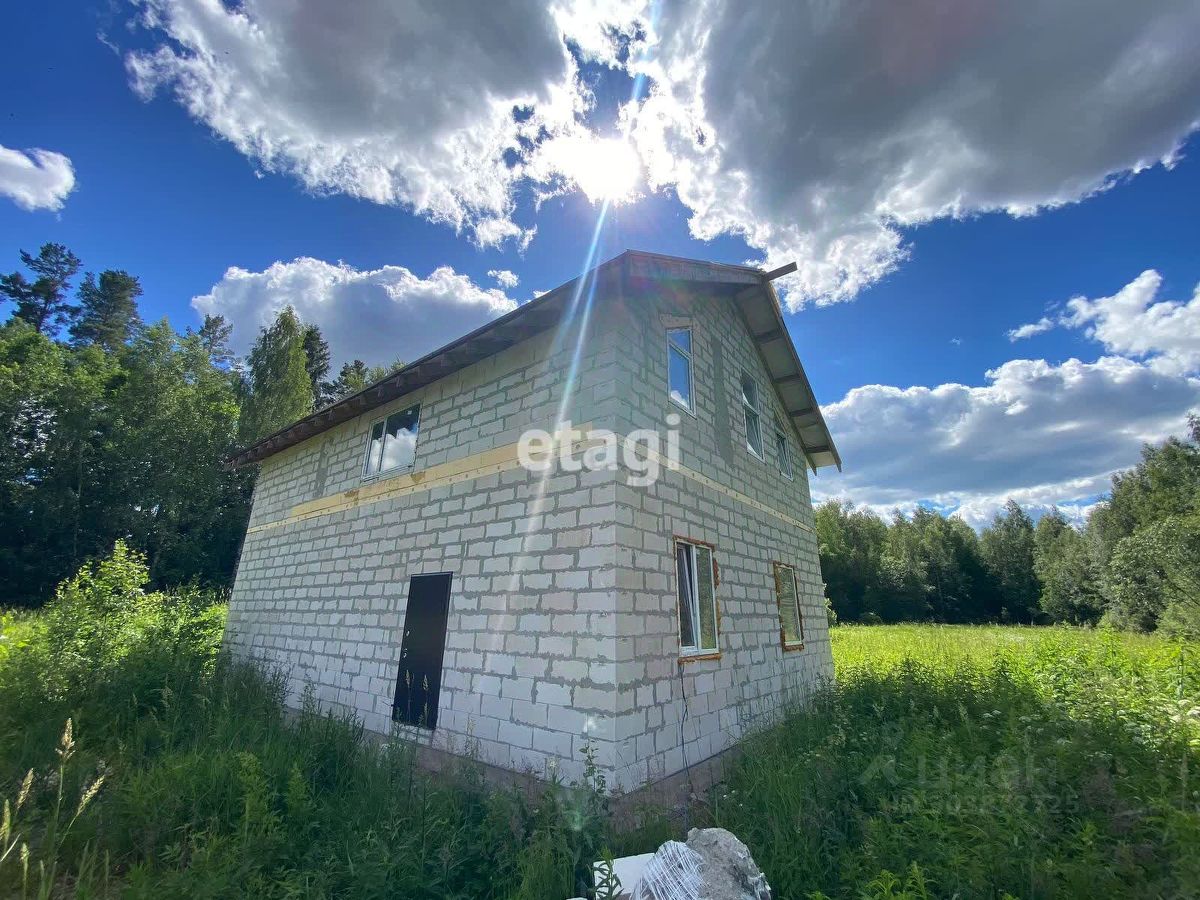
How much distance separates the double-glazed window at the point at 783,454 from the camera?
1135cm

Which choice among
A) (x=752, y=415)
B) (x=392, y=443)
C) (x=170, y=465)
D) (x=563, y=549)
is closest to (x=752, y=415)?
(x=752, y=415)

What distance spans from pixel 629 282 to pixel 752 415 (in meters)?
4.87

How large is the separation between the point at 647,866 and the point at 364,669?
20.0 feet

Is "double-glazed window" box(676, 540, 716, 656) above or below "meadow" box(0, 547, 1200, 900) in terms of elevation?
above

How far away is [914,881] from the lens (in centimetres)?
312

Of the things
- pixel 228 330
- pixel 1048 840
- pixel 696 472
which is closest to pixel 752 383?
pixel 696 472

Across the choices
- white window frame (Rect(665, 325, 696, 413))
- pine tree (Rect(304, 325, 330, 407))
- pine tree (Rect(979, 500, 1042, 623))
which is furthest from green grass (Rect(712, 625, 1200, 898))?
pine tree (Rect(979, 500, 1042, 623))

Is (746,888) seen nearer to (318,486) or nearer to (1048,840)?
(1048,840)

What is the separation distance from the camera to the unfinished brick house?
5355 millimetres

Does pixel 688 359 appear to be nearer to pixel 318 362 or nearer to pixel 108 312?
pixel 318 362

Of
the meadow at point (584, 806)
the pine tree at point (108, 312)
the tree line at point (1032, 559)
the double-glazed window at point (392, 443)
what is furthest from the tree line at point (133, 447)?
the tree line at point (1032, 559)

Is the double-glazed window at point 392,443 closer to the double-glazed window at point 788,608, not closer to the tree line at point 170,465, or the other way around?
the double-glazed window at point 788,608

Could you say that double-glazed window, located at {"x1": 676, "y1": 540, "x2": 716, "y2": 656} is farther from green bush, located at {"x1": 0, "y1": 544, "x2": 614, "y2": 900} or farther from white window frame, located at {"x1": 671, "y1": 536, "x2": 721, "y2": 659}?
green bush, located at {"x1": 0, "y1": 544, "x2": 614, "y2": 900}

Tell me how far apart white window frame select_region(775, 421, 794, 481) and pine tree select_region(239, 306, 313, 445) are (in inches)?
956
